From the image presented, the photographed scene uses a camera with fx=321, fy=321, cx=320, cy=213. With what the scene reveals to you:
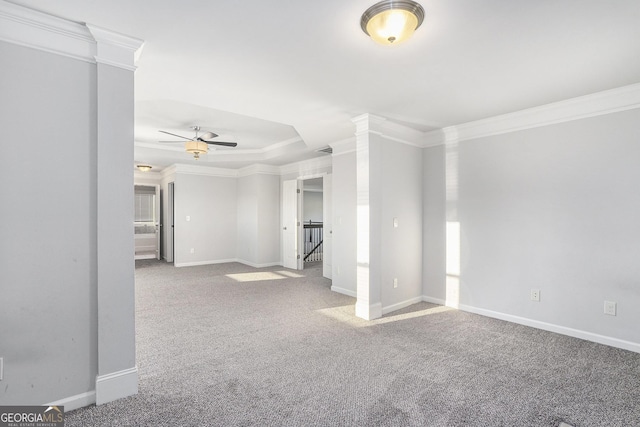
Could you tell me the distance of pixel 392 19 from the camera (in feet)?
6.20

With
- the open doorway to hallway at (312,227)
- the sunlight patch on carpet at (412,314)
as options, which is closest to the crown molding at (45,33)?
the sunlight patch on carpet at (412,314)

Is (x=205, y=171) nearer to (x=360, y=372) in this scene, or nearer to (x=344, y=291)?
(x=344, y=291)

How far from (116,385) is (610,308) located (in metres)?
4.39

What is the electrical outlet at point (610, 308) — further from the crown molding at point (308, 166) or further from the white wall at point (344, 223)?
the crown molding at point (308, 166)

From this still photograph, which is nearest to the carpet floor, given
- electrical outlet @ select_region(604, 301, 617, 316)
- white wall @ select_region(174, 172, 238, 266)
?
electrical outlet @ select_region(604, 301, 617, 316)

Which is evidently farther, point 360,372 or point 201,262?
point 201,262

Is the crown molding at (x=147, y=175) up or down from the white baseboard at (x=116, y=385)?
up

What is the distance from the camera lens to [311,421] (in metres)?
2.00

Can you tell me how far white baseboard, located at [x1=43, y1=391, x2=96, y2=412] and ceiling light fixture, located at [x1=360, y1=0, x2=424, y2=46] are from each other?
2.97 metres

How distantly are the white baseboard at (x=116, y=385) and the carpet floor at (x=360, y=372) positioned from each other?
0.06m

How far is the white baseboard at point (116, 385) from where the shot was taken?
2133mm

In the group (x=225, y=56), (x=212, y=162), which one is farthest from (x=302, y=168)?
(x=225, y=56)

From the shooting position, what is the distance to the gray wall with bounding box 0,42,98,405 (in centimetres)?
191

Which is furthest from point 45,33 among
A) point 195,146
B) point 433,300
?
point 433,300
